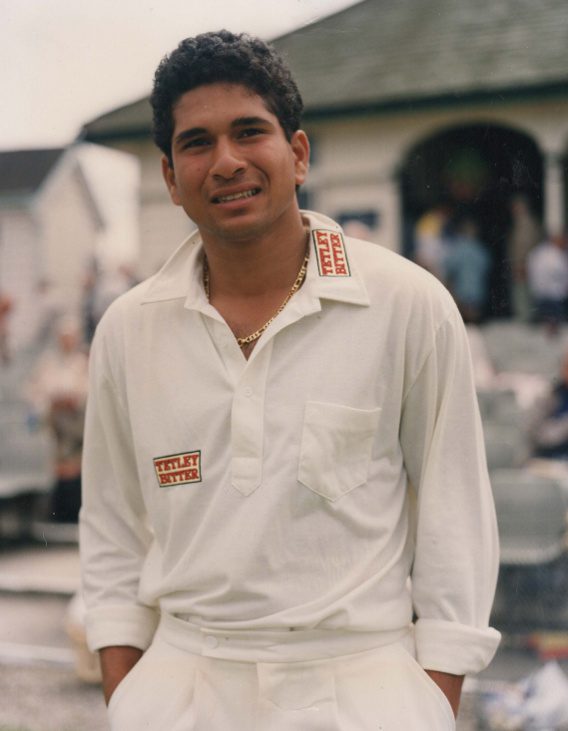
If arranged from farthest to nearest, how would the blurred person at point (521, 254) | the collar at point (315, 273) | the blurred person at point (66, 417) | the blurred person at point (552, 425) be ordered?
1. the blurred person at point (521, 254)
2. the blurred person at point (66, 417)
3. the blurred person at point (552, 425)
4. the collar at point (315, 273)

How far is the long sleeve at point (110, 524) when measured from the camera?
212cm

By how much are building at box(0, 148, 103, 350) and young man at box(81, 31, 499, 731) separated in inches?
580

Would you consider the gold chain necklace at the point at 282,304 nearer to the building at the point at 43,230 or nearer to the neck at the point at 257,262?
the neck at the point at 257,262

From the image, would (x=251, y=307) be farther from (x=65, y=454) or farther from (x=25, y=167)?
(x=25, y=167)

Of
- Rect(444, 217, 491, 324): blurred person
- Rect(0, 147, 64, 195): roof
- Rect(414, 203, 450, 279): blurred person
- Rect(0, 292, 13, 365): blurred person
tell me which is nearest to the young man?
Rect(414, 203, 450, 279): blurred person

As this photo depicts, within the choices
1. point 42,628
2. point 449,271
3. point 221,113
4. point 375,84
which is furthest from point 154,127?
point 375,84

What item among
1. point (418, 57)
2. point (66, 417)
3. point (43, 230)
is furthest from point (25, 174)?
point (66, 417)

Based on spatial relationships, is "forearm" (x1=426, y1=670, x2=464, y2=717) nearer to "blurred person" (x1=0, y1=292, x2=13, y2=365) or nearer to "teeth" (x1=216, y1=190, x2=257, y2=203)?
"teeth" (x1=216, y1=190, x2=257, y2=203)

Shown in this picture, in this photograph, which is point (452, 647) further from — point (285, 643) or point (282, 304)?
point (282, 304)

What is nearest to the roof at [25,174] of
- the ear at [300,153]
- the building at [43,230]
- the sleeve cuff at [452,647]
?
the building at [43,230]

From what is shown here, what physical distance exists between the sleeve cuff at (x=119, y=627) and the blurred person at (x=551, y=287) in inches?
413

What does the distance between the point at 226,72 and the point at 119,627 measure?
109 cm

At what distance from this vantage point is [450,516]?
1921 mm

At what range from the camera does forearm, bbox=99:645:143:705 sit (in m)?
2.10
